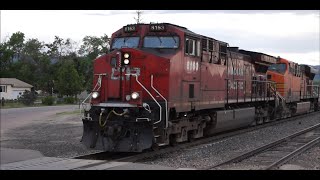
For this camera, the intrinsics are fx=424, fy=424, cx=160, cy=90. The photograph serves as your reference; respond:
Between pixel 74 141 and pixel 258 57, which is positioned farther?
pixel 258 57

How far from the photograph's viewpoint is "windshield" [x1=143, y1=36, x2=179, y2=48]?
13.2 metres

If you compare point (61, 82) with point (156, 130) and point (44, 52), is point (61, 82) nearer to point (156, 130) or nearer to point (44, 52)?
point (44, 52)

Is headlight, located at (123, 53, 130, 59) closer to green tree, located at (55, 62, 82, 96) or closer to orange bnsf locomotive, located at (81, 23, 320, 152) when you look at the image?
orange bnsf locomotive, located at (81, 23, 320, 152)

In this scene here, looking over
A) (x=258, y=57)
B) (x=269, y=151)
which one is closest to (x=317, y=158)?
(x=269, y=151)

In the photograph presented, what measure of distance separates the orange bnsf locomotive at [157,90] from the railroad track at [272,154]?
2272mm

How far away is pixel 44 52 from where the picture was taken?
103875mm

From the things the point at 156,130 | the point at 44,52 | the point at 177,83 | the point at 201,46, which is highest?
the point at 44,52

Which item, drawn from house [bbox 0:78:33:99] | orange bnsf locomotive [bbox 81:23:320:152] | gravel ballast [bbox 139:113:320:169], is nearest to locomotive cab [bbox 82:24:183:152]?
orange bnsf locomotive [bbox 81:23:320:152]

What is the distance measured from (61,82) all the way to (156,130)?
59.0m

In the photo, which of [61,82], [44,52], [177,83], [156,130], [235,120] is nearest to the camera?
[156,130]

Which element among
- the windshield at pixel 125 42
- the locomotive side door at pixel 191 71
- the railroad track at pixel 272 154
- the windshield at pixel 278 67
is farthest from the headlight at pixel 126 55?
the windshield at pixel 278 67

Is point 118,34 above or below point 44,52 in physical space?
below

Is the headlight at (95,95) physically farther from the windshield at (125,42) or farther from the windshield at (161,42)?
the windshield at (161,42)

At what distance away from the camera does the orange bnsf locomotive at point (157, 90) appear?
38.9 ft
